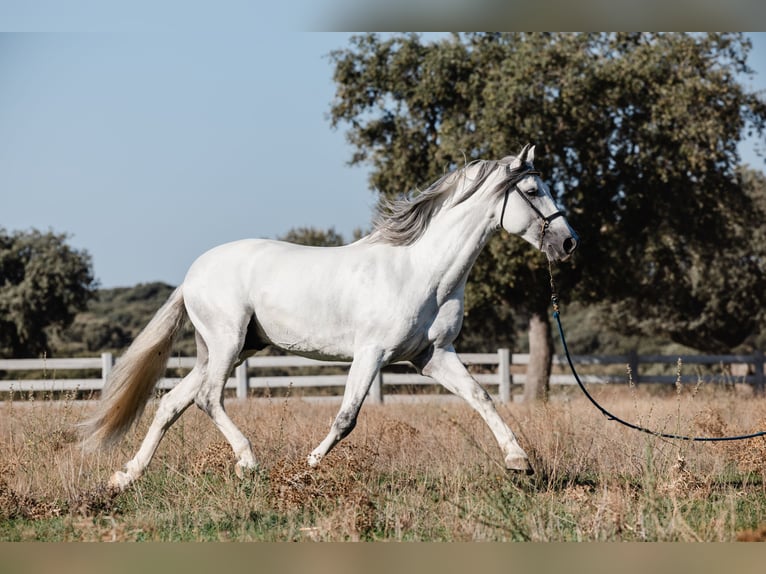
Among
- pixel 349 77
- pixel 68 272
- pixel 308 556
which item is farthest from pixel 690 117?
pixel 68 272

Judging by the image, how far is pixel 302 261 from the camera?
6434 millimetres

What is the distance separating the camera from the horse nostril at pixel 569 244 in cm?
589

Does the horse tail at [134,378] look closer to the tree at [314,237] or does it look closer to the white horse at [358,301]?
the white horse at [358,301]

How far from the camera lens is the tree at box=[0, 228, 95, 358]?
104 feet

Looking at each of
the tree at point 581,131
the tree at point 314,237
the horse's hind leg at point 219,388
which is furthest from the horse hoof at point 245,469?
the tree at point 314,237

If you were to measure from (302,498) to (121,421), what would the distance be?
6.84ft

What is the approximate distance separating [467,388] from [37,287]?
29.6 metres

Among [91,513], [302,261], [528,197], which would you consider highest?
[528,197]

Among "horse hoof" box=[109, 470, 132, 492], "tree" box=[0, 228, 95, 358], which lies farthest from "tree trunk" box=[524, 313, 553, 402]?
"tree" box=[0, 228, 95, 358]

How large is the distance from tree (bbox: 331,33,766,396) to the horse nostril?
9.61m

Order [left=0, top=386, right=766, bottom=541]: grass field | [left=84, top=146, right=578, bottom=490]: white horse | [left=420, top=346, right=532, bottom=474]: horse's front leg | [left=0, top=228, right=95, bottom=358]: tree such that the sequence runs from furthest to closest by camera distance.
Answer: [left=0, top=228, right=95, bottom=358]: tree → [left=84, top=146, right=578, bottom=490]: white horse → [left=420, top=346, right=532, bottom=474]: horse's front leg → [left=0, top=386, right=766, bottom=541]: grass field

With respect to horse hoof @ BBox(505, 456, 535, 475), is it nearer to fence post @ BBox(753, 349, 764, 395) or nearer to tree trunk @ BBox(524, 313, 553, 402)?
tree trunk @ BBox(524, 313, 553, 402)

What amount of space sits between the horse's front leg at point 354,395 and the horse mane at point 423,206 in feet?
3.08
